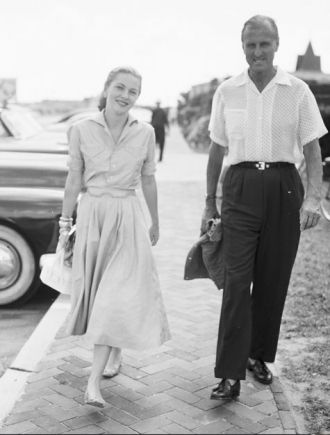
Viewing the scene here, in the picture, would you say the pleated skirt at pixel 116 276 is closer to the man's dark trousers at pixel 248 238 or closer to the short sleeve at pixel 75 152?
the short sleeve at pixel 75 152

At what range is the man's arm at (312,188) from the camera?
378 cm

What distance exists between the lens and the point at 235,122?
376 cm

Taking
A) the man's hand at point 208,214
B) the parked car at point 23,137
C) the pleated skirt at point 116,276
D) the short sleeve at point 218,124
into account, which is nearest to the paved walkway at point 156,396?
the pleated skirt at point 116,276

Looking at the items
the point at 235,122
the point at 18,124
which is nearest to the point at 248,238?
the point at 235,122

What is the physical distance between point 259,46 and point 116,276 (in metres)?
1.37

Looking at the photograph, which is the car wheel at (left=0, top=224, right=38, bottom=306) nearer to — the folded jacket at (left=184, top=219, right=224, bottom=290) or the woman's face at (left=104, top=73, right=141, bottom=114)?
the folded jacket at (left=184, top=219, right=224, bottom=290)

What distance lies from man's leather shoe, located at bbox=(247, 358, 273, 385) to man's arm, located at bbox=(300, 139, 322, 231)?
867 mm

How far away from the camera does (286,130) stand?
372 cm

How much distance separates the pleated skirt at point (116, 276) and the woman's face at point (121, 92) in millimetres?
450

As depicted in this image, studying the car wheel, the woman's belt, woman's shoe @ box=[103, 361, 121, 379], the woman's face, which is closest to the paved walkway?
woman's shoe @ box=[103, 361, 121, 379]

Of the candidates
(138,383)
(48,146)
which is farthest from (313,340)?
(48,146)

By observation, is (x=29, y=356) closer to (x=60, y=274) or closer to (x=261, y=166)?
(x=60, y=274)

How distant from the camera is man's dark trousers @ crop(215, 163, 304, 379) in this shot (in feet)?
12.3

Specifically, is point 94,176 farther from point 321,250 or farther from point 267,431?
point 321,250
